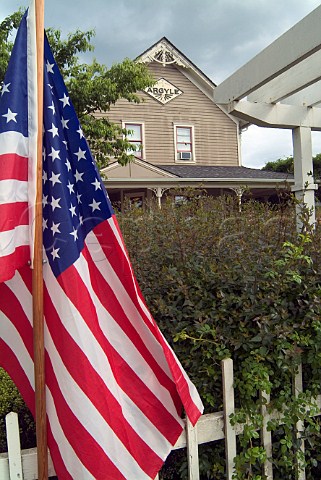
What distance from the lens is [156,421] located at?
6.19 ft

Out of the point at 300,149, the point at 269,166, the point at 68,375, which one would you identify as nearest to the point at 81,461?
the point at 68,375

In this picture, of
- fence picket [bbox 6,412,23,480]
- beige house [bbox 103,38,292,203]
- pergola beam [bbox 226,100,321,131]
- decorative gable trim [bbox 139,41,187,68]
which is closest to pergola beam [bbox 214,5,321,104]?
pergola beam [bbox 226,100,321,131]

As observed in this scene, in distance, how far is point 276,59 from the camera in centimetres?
288

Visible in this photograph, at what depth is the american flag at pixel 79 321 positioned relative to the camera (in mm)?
1661

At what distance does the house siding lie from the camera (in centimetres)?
1686

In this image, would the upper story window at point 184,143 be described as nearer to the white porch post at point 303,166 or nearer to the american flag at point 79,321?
the white porch post at point 303,166

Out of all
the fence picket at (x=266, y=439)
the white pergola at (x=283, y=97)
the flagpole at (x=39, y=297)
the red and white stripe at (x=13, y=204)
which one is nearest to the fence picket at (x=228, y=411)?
the fence picket at (x=266, y=439)

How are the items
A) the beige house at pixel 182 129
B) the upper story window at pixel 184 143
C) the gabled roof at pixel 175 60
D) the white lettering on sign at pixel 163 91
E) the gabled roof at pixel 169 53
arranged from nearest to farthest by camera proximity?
the beige house at pixel 182 129
the gabled roof at pixel 169 53
the gabled roof at pixel 175 60
the white lettering on sign at pixel 163 91
the upper story window at pixel 184 143

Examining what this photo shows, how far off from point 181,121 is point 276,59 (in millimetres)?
15063

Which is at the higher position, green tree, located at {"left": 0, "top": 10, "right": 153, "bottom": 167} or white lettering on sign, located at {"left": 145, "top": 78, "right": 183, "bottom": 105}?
white lettering on sign, located at {"left": 145, "top": 78, "right": 183, "bottom": 105}

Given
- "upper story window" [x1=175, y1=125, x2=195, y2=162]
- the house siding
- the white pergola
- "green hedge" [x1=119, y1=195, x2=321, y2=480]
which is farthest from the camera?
"upper story window" [x1=175, y1=125, x2=195, y2=162]

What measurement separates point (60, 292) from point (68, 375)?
33 cm

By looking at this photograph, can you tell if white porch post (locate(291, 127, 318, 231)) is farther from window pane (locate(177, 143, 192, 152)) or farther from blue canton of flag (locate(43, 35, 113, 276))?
window pane (locate(177, 143, 192, 152))

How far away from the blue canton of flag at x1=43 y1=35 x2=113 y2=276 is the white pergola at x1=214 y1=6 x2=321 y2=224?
1.69 metres
